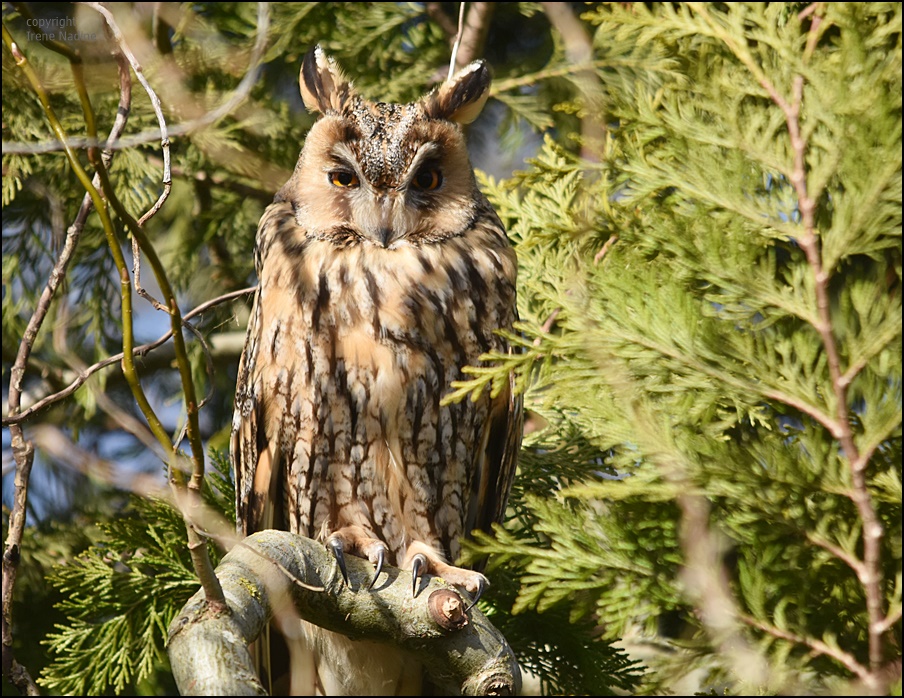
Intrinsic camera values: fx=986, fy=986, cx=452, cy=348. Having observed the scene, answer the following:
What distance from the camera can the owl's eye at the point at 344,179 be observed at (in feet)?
8.61

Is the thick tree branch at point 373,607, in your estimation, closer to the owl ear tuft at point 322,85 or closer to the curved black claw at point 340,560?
the curved black claw at point 340,560

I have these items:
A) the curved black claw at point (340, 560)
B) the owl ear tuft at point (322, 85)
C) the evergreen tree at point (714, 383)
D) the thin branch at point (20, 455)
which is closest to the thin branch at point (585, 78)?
the evergreen tree at point (714, 383)

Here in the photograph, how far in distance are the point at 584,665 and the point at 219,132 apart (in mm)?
1981

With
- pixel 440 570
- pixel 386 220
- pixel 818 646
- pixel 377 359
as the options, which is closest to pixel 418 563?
pixel 440 570

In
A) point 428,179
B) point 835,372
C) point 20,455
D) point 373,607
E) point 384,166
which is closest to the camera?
point 835,372

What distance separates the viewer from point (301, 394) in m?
2.48

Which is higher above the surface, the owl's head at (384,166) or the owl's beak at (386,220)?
the owl's head at (384,166)

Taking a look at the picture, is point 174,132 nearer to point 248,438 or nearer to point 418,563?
point 248,438

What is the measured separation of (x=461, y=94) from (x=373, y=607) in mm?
1467

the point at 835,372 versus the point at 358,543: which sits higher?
the point at 835,372

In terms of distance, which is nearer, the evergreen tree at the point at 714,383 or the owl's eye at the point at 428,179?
the evergreen tree at the point at 714,383

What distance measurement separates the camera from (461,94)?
108 inches

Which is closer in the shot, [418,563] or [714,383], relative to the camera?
[714,383]

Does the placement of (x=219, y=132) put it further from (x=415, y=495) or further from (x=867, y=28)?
(x=867, y=28)
